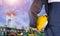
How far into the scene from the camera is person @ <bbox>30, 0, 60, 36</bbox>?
131 cm

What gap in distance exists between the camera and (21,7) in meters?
1.35

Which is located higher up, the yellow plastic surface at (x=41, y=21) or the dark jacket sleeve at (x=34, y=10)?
the dark jacket sleeve at (x=34, y=10)

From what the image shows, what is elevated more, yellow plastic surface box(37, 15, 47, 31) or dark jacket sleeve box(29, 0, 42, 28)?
dark jacket sleeve box(29, 0, 42, 28)

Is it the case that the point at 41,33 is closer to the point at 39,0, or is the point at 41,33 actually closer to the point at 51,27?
the point at 51,27

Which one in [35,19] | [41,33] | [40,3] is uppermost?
[40,3]

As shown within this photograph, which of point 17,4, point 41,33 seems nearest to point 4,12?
point 17,4

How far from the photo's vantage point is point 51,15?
1339mm

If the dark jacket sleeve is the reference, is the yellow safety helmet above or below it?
below

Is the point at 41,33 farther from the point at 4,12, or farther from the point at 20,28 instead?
the point at 4,12

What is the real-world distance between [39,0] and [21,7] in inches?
5.9

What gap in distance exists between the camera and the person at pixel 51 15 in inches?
51.7

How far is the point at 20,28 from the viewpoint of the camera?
133cm

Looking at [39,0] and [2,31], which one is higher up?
[39,0]

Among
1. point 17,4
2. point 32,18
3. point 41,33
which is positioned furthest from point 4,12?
point 41,33
